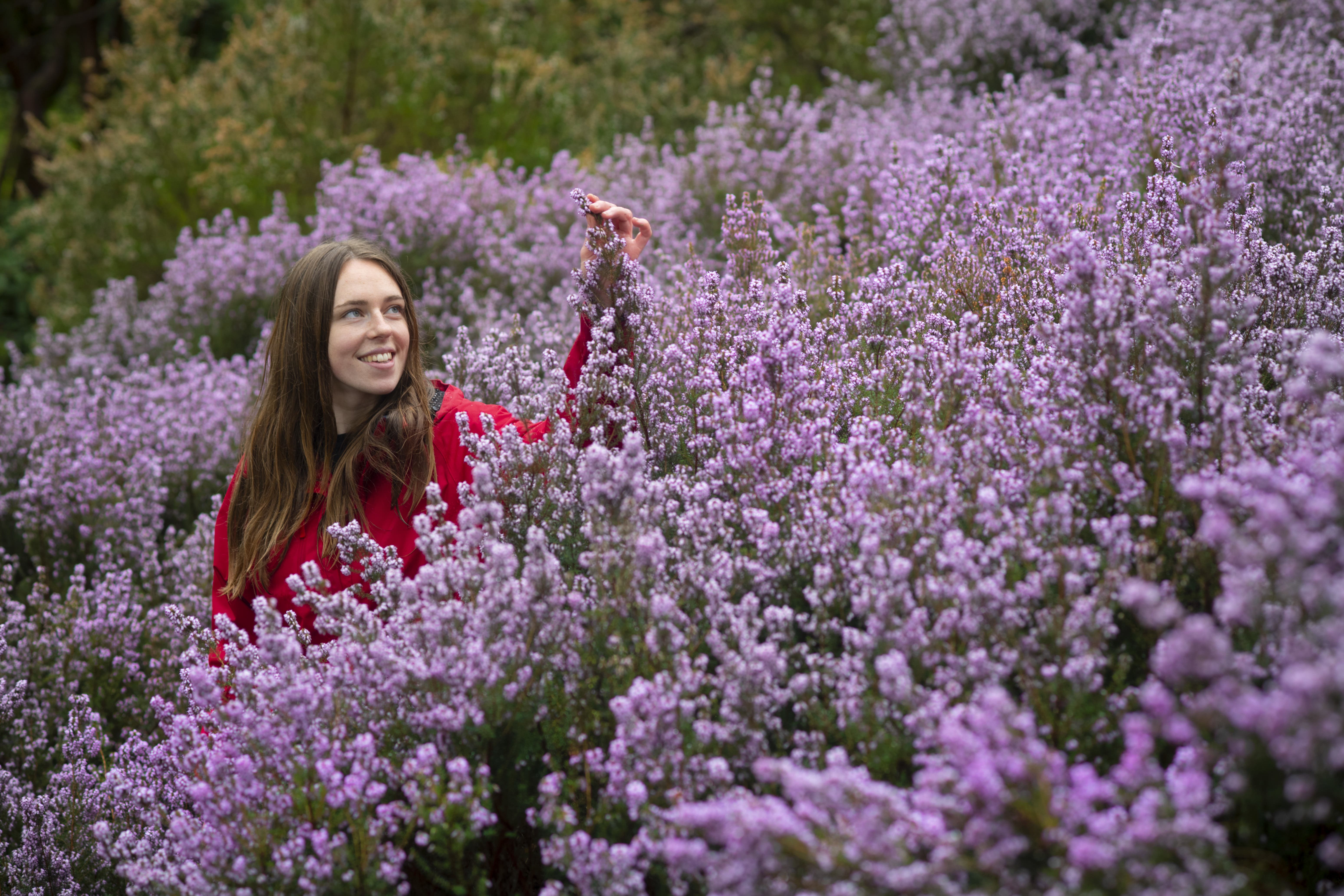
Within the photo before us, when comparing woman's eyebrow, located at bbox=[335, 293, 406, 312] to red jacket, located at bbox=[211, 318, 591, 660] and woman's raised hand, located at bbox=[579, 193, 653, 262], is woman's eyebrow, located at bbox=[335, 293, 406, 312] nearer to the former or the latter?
red jacket, located at bbox=[211, 318, 591, 660]

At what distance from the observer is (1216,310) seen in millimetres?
2314

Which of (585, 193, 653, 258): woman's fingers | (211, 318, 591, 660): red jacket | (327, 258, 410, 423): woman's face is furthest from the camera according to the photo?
(327, 258, 410, 423): woman's face

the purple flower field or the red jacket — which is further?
the red jacket

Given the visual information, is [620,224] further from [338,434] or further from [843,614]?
[843,614]

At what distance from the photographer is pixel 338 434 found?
343cm

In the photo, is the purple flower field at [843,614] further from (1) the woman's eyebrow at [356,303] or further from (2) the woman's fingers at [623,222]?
(1) the woman's eyebrow at [356,303]

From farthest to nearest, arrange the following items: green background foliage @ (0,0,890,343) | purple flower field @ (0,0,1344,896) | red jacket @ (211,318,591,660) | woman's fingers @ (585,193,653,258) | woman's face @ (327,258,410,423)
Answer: green background foliage @ (0,0,890,343) → woman's face @ (327,258,410,423) → red jacket @ (211,318,591,660) → woman's fingers @ (585,193,653,258) → purple flower field @ (0,0,1344,896)

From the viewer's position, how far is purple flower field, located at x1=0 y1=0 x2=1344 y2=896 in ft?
4.85

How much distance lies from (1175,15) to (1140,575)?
5.08m

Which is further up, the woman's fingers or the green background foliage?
the green background foliage

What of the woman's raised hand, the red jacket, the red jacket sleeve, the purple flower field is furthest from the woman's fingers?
the red jacket sleeve

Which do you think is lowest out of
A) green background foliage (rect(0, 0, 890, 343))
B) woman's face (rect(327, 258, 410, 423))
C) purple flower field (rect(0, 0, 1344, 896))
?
purple flower field (rect(0, 0, 1344, 896))

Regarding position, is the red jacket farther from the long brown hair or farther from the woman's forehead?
the woman's forehead

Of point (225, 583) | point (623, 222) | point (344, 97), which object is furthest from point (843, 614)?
point (344, 97)
